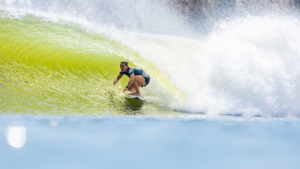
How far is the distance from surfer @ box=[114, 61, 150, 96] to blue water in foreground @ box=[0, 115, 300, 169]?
4.06ft

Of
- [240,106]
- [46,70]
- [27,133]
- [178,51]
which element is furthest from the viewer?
[178,51]

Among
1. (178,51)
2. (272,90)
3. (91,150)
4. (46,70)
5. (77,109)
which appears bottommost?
(91,150)

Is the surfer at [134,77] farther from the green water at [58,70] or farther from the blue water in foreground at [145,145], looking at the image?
the blue water in foreground at [145,145]

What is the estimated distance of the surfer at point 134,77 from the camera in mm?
3438

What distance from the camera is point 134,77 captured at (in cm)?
345

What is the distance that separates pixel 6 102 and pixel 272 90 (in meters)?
3.38

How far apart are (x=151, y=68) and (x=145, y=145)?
6.95ft

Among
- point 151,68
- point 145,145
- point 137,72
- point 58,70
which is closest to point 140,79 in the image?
point 137,72

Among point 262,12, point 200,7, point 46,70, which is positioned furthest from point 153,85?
point 262,12

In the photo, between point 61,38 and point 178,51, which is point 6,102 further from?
point 178,51

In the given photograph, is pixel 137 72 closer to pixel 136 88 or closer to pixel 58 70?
pixel 136 88

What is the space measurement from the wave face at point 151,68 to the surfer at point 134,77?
0.39ft

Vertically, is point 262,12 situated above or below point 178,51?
above

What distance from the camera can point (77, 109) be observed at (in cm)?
284
